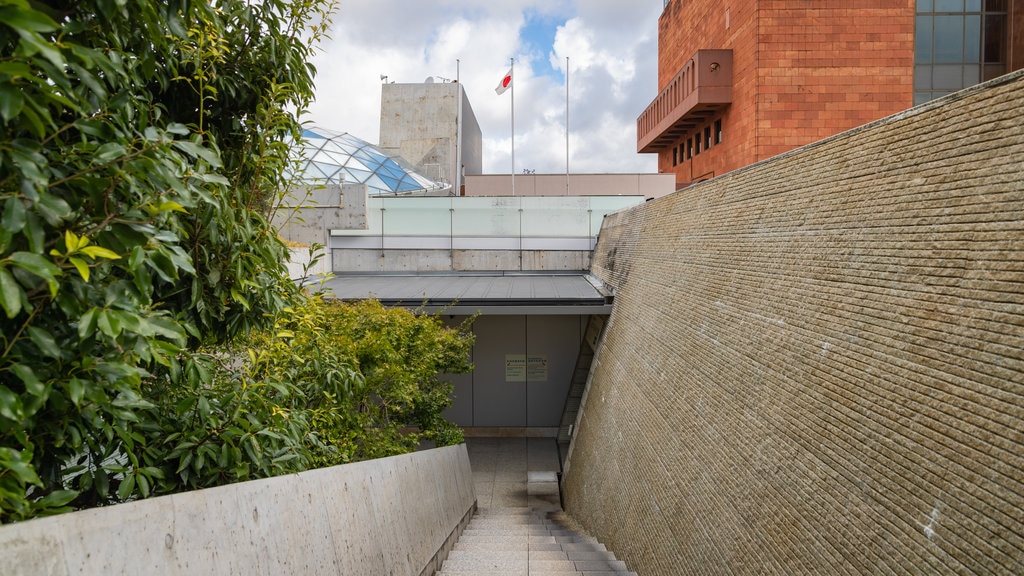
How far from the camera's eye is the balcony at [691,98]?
78.3ft

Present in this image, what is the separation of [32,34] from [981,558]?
4.09 metres

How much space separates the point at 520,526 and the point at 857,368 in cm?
817

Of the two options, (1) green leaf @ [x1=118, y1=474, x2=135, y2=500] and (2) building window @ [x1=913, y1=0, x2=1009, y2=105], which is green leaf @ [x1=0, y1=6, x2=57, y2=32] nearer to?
(1) green leaf @ [x1=118, y1=474, x2=135, y2=500]

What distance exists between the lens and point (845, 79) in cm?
2109

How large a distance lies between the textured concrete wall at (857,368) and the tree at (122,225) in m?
3.41

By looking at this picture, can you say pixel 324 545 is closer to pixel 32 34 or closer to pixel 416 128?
pixel 32 34

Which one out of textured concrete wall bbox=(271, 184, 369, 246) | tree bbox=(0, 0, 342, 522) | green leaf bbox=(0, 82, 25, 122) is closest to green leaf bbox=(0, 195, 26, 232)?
tree bbox=(0, 0, 342, 522)

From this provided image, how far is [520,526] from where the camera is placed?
1142 cm

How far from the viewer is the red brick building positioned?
20.9 m

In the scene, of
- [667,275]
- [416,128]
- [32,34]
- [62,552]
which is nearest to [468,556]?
[667,275]

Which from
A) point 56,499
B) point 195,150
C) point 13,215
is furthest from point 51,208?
point 56,499

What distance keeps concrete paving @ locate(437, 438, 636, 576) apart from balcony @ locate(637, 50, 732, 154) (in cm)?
1409

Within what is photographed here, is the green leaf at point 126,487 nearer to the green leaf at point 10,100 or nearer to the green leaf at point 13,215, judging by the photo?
the green leaf at point 13,215

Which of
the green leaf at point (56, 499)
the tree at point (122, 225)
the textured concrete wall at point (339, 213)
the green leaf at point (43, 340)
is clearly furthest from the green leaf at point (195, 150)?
the textured concrete wall at point (339, 213)
